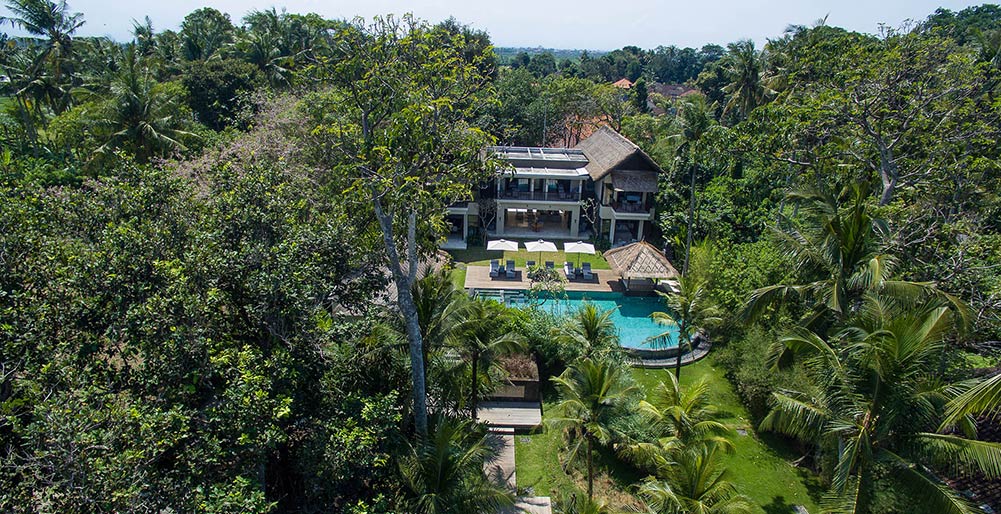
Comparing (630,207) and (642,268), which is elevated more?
(630,207)

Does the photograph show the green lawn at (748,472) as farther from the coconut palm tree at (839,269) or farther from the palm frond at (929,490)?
the palm frond at (929,490)

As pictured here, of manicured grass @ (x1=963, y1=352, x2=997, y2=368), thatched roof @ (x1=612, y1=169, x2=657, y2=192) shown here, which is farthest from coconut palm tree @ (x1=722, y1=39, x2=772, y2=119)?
manicured grass @ (x1=963, y1=352, x2=997, y2=368)

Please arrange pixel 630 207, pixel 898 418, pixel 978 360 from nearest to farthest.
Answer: pixel 898 418, pixel 978 360, pixel 630 207

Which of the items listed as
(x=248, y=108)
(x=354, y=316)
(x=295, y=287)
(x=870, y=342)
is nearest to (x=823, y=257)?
(x=870, y=342)

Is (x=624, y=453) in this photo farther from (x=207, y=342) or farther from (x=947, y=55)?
(x=947, y=55)

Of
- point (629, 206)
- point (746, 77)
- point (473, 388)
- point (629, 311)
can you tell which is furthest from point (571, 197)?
point (473, 388)

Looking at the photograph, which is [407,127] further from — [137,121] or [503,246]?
[137,121]

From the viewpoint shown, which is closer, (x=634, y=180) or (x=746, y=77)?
(x=634, y=180)

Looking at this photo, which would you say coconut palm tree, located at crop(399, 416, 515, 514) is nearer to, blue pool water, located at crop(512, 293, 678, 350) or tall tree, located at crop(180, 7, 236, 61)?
blue pool water, located at crop(512, 293, 678, 350)
